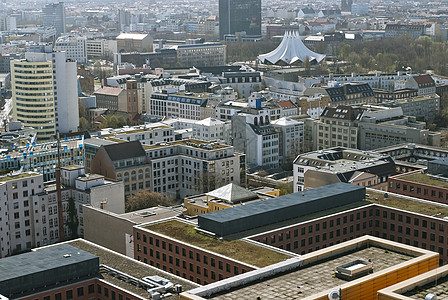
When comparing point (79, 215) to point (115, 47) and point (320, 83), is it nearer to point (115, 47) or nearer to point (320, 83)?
point (320, 83)

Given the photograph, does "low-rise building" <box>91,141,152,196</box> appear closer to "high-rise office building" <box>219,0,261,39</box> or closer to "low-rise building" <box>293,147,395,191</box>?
"low-rise building" <box>293,147,395,191</box>

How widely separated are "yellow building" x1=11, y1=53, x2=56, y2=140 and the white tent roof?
52.8 meters

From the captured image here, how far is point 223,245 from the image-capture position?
1375 inches

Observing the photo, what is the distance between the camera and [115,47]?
496ft

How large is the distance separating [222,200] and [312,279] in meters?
18.1

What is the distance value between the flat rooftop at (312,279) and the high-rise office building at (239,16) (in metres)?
146

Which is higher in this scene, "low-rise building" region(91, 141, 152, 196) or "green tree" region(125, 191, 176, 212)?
"low-rise building" region(91, 141, 152, 196)

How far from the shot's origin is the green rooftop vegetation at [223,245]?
33.0m

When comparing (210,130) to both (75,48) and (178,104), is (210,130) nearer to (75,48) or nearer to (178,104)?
(178,104)

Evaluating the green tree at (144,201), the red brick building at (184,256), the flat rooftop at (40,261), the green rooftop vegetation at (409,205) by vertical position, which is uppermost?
the flat rooftop at (40,261)

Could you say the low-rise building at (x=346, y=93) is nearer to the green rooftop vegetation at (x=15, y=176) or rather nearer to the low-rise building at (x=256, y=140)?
the low-rise building at (x=256, y=140)

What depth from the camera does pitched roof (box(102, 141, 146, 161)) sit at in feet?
185

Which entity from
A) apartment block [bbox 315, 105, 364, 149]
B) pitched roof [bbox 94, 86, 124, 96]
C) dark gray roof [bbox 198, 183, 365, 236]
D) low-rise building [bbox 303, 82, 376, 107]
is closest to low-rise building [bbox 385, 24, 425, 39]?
low-rise building [bbox 303, 82, 376, 107]

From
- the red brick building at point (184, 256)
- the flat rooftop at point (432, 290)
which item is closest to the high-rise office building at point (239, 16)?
the red brick building at point (184, 256)
